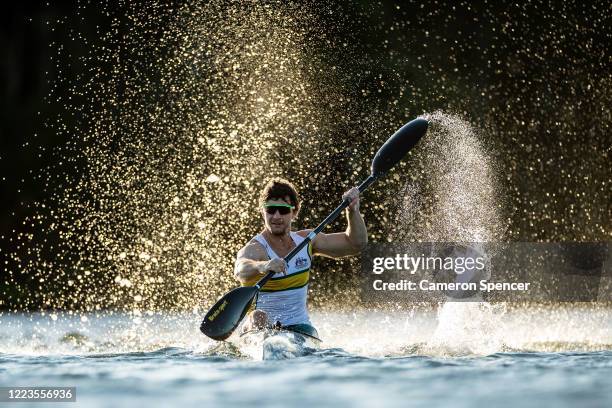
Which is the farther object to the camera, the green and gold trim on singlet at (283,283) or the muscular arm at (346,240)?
the muscular arm at (346,240)

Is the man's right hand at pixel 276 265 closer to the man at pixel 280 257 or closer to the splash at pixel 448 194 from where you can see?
the man at pixel 280 257

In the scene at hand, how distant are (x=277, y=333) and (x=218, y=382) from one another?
159 centimetres

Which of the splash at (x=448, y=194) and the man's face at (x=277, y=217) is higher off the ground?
the splash at (x=448, y=194)

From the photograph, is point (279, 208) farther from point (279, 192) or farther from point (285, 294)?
point (285, 294)

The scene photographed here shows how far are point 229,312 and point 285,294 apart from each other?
1.81ft

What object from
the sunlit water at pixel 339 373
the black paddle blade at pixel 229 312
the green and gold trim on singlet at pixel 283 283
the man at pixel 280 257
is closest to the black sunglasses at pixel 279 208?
the man at pixel 280 257

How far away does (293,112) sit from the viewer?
23031 mm

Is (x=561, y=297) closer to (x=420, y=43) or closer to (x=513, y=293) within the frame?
(x=513, y=293)

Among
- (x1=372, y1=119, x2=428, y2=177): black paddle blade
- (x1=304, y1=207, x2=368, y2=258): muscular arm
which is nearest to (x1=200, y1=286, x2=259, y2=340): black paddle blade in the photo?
(x1=304, y1=207, x2=368, y2=258): muscular arm

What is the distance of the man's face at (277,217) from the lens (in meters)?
7.84

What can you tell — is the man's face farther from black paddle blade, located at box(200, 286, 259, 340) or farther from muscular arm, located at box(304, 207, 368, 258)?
black paddle blade, located at box(200, 286, 259, 340)

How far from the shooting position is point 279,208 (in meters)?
7.88

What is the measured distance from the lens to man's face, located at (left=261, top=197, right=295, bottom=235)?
7.84 meters

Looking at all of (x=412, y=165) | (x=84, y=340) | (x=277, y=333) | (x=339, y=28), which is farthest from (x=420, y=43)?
(x=277, y=333)
